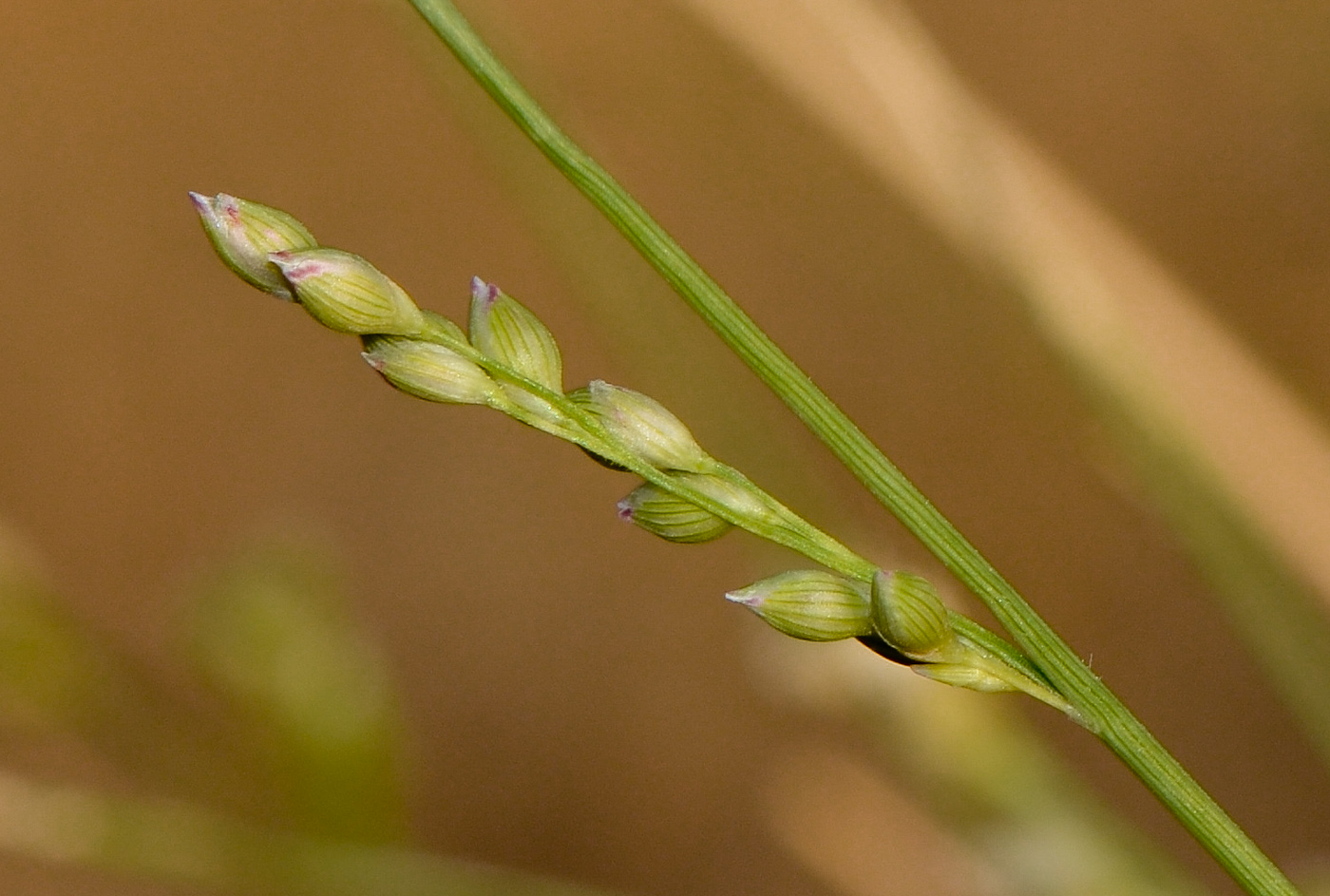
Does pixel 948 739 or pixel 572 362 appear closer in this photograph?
pixel 948 739

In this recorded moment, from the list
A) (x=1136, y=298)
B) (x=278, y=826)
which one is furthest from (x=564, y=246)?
(x=1136, y=298)

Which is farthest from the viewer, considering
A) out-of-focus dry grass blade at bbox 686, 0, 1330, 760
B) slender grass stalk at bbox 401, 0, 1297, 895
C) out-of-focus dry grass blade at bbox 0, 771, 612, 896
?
out-of-focus dry grass blade at bbox 0, 771, 612, 896

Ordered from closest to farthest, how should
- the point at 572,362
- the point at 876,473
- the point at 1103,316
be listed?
the point at 876,473, the point at 1103,316, the point at 572,362

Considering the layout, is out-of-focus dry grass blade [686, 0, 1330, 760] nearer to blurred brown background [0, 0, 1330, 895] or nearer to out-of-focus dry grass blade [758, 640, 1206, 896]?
out-of-focus dry grass blade [758, 640, 1206, 896]

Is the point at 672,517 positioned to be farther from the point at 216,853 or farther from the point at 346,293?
the point at 216,853

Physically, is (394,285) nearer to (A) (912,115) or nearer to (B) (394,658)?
(A) (912,115)

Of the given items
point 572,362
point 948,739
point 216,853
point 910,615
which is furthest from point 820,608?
point 572,362

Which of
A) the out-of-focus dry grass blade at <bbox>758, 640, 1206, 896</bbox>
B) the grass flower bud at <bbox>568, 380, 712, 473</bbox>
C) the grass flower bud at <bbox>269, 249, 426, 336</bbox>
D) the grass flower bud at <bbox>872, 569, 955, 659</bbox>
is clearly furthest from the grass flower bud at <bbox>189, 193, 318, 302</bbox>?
the out-of-focus dry grass blade at <bbox>758, 640, 1206, 896</bbox>
